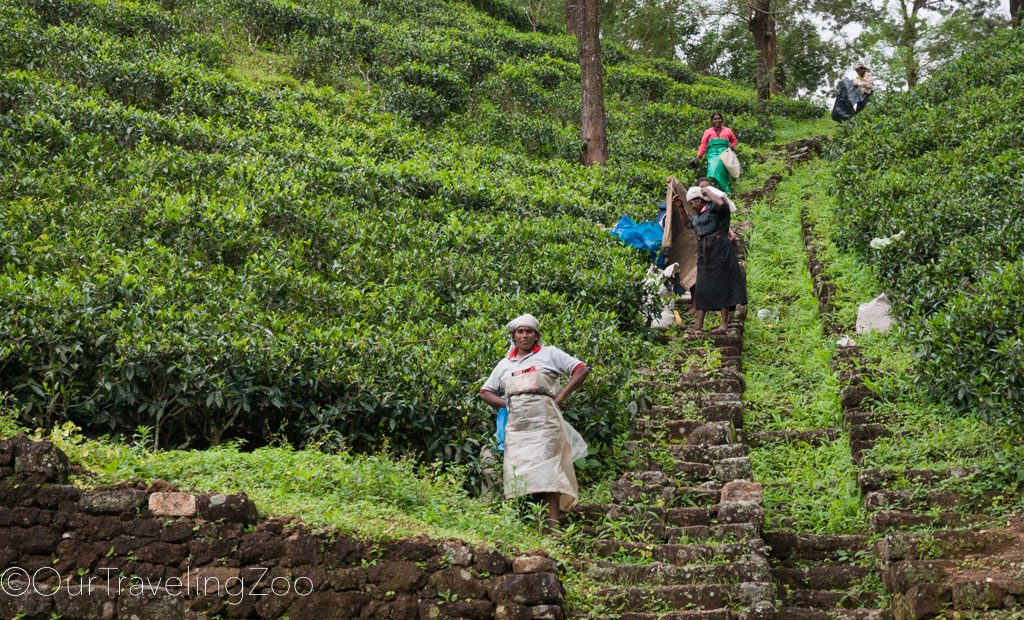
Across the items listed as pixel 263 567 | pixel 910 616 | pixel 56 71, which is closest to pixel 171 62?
pixel 56 71

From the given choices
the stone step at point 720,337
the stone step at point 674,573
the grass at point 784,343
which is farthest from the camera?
the stone step at point 720,337

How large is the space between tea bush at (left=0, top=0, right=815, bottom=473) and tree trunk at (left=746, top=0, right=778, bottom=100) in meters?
5.65

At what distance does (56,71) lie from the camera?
15133mm

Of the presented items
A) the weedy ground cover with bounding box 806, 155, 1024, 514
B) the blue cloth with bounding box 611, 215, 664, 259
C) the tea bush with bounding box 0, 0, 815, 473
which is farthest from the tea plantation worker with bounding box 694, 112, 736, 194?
the weedy ground cover with bounding box 806, 155, 1024, 514

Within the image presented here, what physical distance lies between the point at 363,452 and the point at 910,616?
4392mm

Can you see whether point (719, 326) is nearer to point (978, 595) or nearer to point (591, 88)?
point (978, 595)

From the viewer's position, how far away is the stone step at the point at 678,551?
674 centimetres

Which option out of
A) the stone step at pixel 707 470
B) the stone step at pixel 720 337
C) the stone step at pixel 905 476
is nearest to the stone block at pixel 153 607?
the stone step at pixel 707 470

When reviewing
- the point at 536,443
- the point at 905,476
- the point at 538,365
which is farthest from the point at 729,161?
the point at 536,443

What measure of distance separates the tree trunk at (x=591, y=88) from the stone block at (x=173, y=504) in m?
12.4

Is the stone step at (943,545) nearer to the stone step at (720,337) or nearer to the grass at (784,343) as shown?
the grass at (784,343)

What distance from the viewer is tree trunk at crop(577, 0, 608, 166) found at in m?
17.4

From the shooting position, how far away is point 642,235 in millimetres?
Result: 13016

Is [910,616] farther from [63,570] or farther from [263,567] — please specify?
[63,570]
